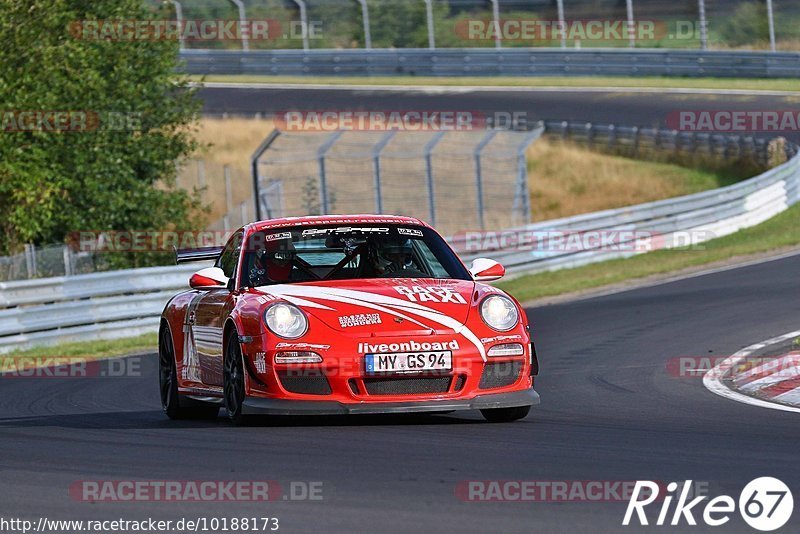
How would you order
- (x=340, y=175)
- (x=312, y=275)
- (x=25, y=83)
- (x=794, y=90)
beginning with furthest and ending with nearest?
(x=794, y=90) < (x=340, y=175) < (x=25, y=83) < (x=312, y=275)

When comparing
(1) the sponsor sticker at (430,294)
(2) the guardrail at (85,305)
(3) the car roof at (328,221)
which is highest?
(3) the car roof at (328,221)

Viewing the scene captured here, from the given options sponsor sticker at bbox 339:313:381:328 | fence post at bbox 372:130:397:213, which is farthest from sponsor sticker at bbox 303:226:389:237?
fence post at bbox 372:130:397:213

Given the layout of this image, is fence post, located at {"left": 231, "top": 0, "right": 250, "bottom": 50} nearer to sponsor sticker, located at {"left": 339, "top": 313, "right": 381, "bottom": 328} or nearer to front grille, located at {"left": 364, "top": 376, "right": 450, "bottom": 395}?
sponsor sticker, located at {"left": 339, "top": 313, "right": 381, "bottom": 328}

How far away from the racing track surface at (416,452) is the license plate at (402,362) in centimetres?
33

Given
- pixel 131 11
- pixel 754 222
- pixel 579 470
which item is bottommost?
pixel 754 222

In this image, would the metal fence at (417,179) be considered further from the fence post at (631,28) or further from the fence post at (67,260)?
the fence post at (631,28)

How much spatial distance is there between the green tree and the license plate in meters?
13.8

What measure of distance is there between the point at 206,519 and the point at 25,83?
16965mm

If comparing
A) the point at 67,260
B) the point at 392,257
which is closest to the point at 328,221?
the point at 392,257

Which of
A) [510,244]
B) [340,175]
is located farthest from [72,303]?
[340,175]

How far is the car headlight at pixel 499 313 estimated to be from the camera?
854 cm

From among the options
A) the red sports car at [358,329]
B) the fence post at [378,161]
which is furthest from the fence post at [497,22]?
the red sports car at [358,329]

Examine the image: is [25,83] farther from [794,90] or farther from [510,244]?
[794,90]

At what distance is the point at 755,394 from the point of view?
32.7ft
